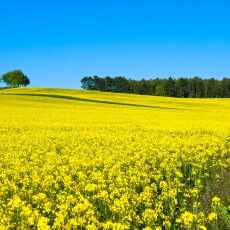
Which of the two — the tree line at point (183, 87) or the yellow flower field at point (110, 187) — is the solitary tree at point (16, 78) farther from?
A: the yellow flower field at point (110, 187)

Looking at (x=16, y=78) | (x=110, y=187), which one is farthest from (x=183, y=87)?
(x=110, y=187)

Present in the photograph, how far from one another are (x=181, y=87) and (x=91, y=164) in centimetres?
12990

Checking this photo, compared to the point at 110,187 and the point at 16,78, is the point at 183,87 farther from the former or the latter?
the point at 110,187

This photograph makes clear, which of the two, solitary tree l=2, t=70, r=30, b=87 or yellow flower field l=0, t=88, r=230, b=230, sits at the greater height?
solitary tree l=2, t=70, r=30, b=87

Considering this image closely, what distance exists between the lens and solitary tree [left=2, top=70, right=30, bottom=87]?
480ft

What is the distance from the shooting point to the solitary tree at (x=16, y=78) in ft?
480

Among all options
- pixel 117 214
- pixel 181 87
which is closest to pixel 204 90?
pixel 181 87

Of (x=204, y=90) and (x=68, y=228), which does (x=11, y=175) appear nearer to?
(x=68, y=228)

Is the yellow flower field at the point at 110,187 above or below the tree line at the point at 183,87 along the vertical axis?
below

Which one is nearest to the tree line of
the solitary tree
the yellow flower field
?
the solitary tree

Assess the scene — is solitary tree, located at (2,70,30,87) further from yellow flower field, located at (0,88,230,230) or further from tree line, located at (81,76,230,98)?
yellow flower field, located at (0,88,230,230)

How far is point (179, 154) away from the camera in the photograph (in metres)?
17.3

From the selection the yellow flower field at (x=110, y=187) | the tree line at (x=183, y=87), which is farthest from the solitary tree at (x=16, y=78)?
the yellow flower field at (x=110, y=187)

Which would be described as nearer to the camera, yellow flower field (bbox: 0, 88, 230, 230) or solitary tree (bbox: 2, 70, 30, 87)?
yellow flower field (bbox: 0, 88, 230, 230)
